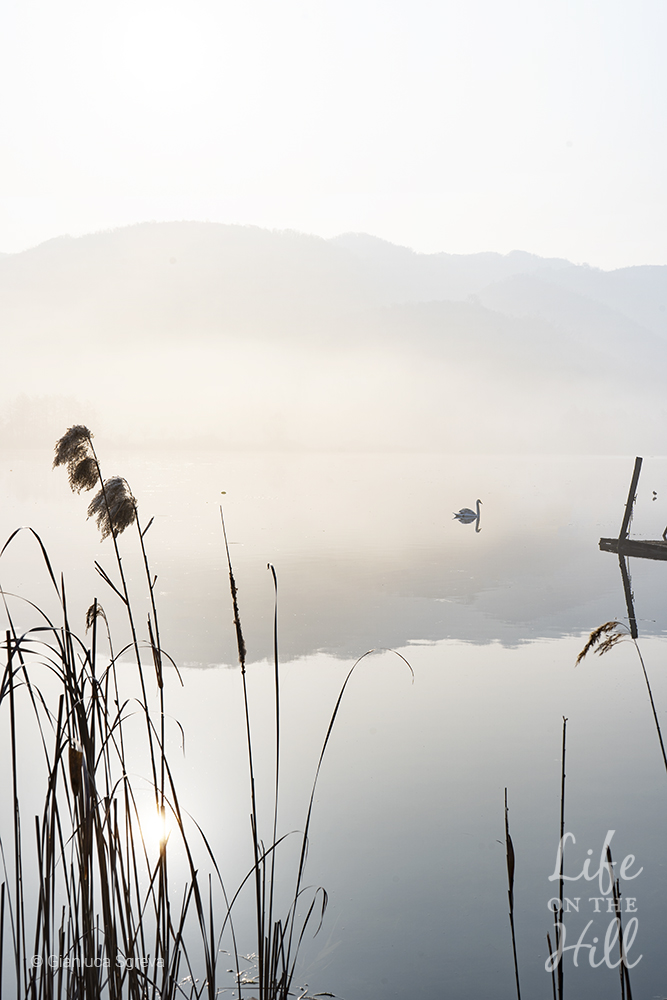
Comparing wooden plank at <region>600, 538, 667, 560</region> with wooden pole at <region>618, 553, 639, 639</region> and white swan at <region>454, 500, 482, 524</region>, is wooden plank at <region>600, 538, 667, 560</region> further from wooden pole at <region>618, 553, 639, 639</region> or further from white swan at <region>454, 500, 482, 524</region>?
white swan at <region>454, 500, 482, 524</region>

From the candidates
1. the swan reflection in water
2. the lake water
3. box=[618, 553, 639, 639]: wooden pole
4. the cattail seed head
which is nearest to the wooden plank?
box=[618, 553, 639, 639]: wooden pole

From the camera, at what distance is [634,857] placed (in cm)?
459

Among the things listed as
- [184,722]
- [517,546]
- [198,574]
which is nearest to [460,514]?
[517,546]

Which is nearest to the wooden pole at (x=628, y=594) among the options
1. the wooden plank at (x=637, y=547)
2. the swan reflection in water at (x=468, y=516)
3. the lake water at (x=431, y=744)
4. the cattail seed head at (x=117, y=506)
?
the lake water at (x=431, y=744)

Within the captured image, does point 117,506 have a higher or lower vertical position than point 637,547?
lower

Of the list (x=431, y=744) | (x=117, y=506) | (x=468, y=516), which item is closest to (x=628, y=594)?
(x=431, y=744)

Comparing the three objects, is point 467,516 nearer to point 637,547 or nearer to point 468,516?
point 468,516

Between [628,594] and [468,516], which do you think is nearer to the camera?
[628,594]

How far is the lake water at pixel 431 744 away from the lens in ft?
12.9

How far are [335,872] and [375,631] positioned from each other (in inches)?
242

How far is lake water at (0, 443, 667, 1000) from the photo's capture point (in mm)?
3936

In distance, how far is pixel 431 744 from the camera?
20.9ft

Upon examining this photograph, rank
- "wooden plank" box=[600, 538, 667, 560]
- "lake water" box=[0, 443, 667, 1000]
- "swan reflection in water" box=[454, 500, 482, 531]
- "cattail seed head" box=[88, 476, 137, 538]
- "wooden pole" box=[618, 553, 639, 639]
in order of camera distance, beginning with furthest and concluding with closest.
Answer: "swan reflection in water" box=[454, 500, 482, 531] < "wooden plank" box=[600, 538, 667, 560] < "wooden pole" box=[618, 553, 639, 639] < "lake water" box=[0, 443, 667, 1000] < "cattail seed head" box=[88, 476, 137, 538]

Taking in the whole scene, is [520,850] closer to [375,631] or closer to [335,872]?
[335,872]
